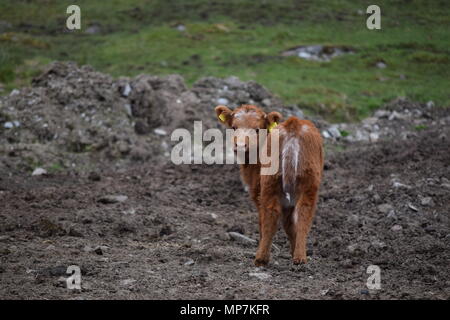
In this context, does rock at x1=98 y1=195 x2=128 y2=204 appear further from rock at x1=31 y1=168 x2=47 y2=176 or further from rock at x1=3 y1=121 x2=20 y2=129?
rock at x1=3 y1=121 x2=20 y2=129

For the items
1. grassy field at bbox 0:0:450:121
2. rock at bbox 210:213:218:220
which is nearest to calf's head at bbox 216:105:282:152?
rock at bbox 210:213:218:220

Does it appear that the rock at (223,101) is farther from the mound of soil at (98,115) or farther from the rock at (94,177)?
the rock at (94,177)

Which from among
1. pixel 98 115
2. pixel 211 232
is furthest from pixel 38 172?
pixel 211 232

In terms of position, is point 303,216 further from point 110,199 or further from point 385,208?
point 110,199

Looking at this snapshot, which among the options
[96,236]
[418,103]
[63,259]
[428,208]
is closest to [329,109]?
[418,103]

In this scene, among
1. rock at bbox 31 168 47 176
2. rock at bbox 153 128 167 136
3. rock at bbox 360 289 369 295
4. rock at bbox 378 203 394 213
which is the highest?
rock at bbox 360 289 369 295

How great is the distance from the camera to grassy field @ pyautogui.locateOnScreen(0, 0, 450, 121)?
23719mm

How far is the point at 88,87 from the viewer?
706 inches

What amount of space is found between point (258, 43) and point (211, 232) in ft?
71.6

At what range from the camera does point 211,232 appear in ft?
34.7

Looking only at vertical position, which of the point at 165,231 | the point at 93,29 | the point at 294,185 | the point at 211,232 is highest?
the point at 93,29

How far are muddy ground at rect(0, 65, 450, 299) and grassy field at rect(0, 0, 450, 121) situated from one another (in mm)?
7789

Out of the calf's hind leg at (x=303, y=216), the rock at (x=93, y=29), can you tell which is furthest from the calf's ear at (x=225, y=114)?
the rock at (x=93, y=29)
